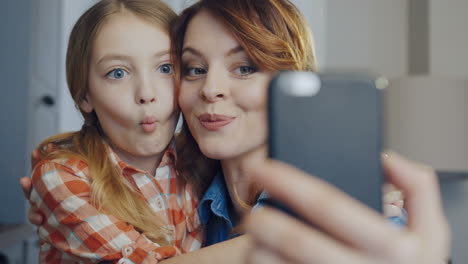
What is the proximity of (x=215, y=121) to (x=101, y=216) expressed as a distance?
23 centimetres

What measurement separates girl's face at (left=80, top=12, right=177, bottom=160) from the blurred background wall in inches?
29.2

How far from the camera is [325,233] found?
29 centimetres

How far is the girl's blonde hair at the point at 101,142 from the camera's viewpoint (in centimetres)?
70

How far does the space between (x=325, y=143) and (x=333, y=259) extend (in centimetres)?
10

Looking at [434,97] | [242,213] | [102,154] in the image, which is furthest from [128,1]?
[434,97]

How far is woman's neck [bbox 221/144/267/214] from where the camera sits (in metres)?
0.79

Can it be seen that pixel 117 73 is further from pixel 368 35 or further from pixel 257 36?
pixel 368 35

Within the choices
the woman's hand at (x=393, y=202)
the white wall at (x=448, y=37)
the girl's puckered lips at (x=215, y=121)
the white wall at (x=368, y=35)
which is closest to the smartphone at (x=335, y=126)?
the woman's hand at (x=393, y=202)

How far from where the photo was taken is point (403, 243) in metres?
0.27

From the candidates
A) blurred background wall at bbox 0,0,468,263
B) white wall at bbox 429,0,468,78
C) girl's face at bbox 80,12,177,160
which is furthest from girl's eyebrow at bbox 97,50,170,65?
white wall at bbox 429,0,468,78

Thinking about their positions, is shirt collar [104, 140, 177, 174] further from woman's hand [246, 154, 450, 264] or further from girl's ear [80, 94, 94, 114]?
woman's hand [246, 154, 450, 264]

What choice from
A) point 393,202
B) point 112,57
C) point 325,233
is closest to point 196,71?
point 112,57

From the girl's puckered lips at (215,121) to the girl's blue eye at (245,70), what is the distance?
0.26 ft

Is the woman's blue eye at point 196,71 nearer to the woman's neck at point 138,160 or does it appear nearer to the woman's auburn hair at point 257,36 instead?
the woman's auburn hair at point 257,36
